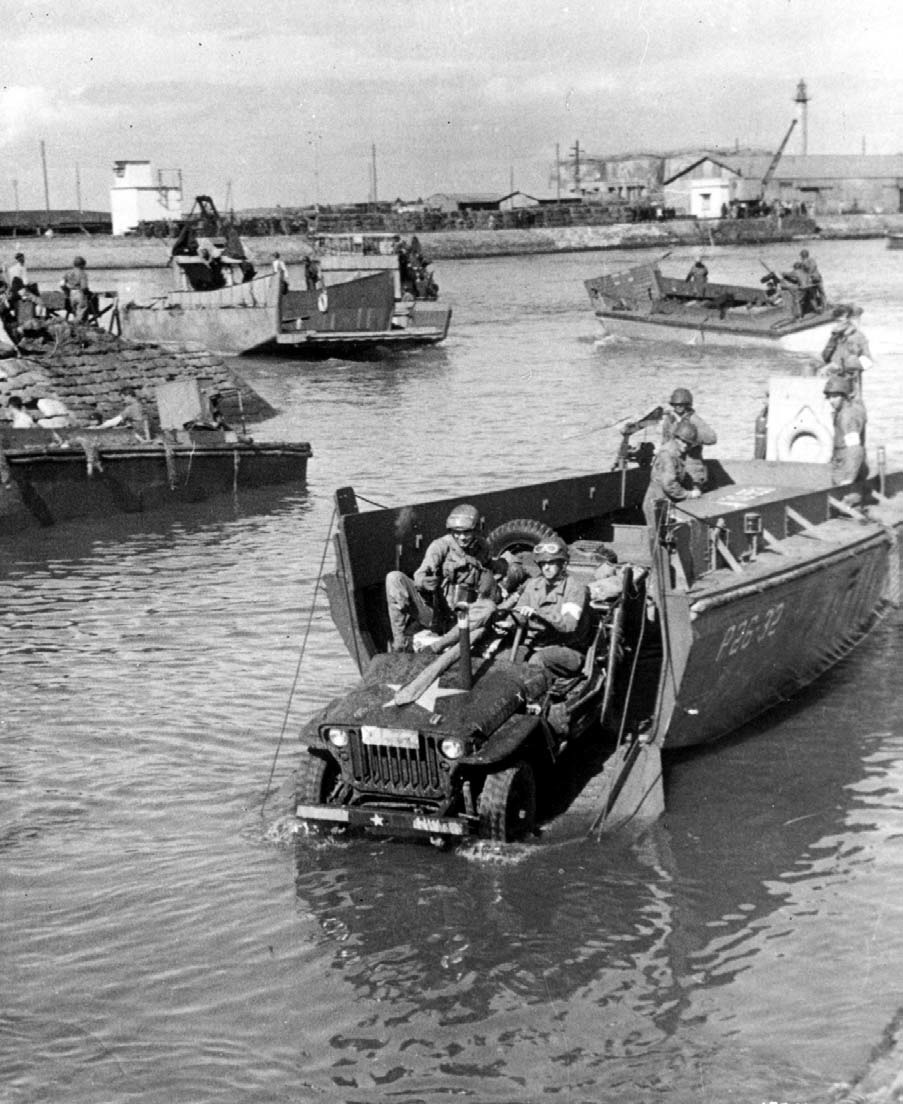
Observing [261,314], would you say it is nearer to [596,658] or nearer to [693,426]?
[693,426]

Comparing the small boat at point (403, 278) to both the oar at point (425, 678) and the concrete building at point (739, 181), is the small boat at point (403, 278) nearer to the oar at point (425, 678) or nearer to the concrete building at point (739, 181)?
the oar at point (425, 678)

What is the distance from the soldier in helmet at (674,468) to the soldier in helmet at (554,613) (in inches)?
138

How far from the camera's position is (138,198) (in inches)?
3693

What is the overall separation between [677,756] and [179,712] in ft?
12.5

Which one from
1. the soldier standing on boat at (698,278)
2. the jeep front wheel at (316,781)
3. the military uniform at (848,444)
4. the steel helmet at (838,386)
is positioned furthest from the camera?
the soldier standing on boat at (698,278)

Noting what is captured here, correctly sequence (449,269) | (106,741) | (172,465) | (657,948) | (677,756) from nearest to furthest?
1. (657,948)
2. (677,756)
3. (106,741)
4. (172,465)
5. (449,269)

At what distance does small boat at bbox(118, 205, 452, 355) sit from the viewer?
38.5 meters

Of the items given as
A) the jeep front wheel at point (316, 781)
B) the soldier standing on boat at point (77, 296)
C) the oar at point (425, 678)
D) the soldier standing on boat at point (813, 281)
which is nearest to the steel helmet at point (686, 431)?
the oar at point (425, 678)

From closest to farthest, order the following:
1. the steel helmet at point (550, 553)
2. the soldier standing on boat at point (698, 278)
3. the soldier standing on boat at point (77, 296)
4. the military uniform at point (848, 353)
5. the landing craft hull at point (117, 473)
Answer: the steel helmet at point (550, 553)
the military uniform at point (848, 353)
the landing craft hull at point (117, 473)
the soldier standing on boat at point (77, 296)
the soldier standing on boat at point (698, 278)

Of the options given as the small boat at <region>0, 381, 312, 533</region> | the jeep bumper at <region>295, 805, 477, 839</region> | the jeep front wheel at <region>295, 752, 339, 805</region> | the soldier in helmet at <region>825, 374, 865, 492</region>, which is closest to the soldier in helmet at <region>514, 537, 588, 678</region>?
the jeep bumper at <region>295, 805, 477, 839</region>

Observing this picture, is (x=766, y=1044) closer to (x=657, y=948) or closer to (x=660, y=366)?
(x=657, y=948)

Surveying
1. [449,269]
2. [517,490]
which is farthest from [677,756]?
[449,269]

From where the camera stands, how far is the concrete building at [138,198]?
3664 inches

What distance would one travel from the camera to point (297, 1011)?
24.1 ft
